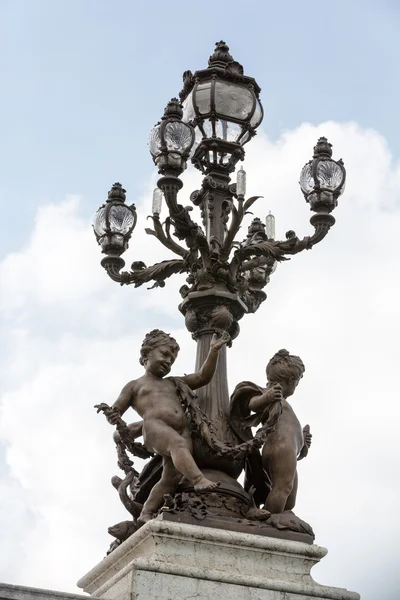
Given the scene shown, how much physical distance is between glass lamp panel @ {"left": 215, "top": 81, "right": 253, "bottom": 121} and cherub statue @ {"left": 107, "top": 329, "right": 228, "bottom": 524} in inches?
84.2

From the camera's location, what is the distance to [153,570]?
357 inches

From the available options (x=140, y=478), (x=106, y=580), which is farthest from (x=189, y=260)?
(x=106, y=580)

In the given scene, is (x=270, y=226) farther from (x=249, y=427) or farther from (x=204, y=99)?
(x=249, y=427)

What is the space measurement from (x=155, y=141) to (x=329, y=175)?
152 cm

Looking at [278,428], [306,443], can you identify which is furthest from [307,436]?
[278,428]

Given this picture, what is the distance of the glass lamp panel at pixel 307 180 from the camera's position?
1105 centimetres

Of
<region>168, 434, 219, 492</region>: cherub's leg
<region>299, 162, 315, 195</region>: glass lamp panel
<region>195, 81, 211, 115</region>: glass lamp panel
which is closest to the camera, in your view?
<region>168, 434, 219, 492</region>: cherub's leg

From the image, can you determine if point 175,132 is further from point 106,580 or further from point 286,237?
point 106,580

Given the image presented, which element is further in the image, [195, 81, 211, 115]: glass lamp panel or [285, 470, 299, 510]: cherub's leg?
[195, 81, 211, 115]: glass lamp panel

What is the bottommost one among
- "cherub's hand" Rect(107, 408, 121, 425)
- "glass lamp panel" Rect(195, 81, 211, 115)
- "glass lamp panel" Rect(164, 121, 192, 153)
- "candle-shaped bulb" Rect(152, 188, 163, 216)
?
"cherub's hand" Rect(107, 408, 121, 425)

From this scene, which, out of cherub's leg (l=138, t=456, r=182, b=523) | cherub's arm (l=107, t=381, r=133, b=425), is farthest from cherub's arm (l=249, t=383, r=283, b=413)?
cherub's arm (l=107, t=381, r=133, b=425)

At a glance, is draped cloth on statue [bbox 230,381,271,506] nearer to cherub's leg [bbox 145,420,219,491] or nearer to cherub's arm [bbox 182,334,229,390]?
cherub's arm [bbox 182,334,229,390]

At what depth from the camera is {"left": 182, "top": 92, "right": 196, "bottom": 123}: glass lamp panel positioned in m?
11.5

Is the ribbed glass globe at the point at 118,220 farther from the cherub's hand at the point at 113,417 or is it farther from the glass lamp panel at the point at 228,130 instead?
the cherub's hand at the point at 113,417
